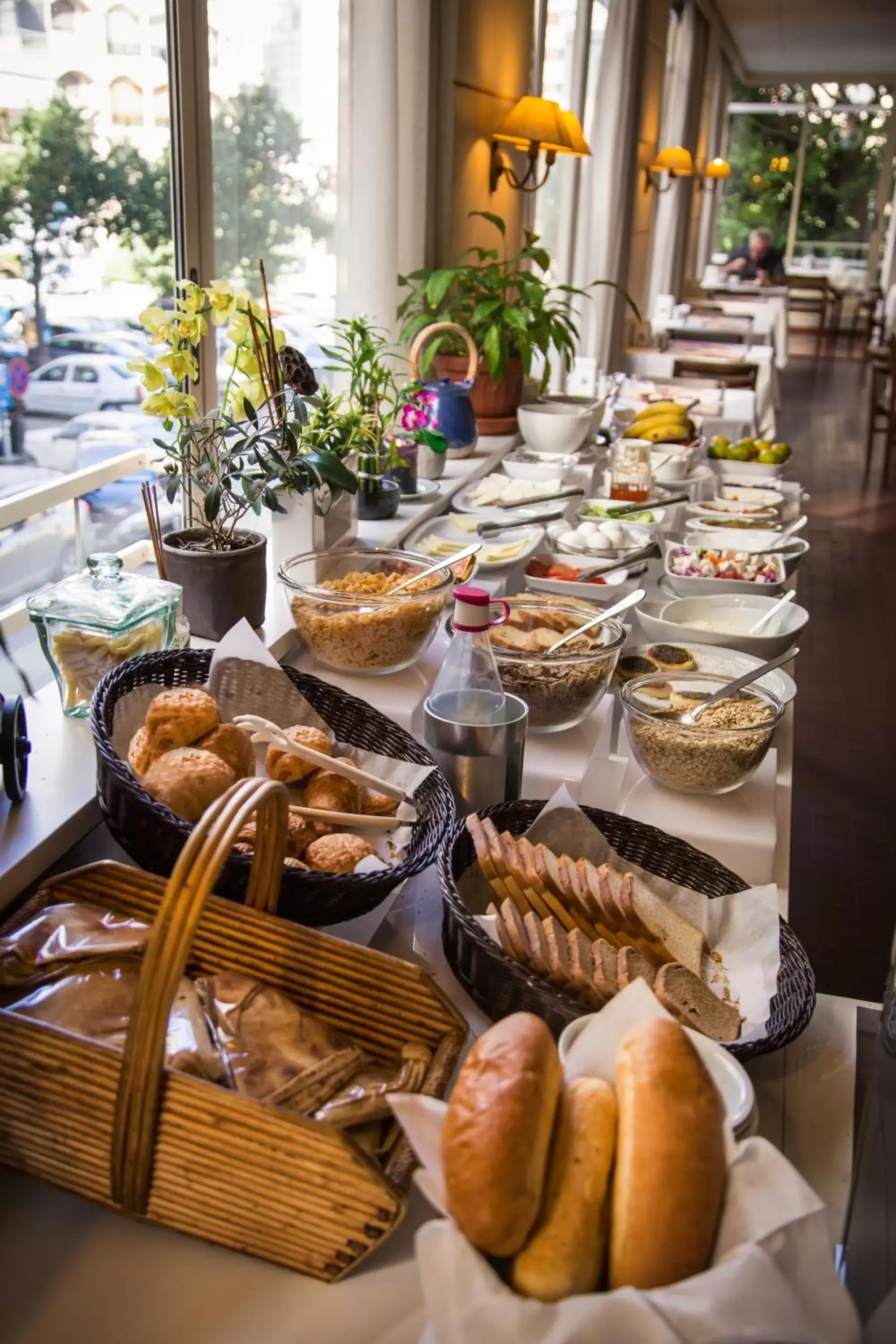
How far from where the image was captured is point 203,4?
175cm

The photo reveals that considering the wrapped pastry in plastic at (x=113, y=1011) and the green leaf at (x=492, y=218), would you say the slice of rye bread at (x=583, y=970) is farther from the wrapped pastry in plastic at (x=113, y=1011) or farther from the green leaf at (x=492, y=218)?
the green leaf at (x=492, y=218)

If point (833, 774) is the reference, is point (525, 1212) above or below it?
above

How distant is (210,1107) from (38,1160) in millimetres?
134

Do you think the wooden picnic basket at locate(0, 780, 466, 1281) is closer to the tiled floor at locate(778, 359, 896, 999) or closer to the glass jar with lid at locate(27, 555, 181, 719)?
the glass jar with lid at locate(27, 555, 181, 719)

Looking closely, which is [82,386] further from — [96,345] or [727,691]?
[727,691]

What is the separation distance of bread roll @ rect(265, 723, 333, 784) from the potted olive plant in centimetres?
37

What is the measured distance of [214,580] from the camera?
1378 mm

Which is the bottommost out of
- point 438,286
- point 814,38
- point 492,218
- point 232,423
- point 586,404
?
point 586,404

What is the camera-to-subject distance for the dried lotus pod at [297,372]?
1.61m

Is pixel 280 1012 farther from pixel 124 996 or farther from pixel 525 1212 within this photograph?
pixel 525 1212

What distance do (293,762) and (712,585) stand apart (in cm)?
96

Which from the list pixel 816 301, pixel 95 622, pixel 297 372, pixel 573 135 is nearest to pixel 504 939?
pixel 95 622

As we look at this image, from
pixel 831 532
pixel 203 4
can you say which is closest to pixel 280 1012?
pixel 203 4

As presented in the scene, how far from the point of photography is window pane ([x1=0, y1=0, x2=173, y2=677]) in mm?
1447
